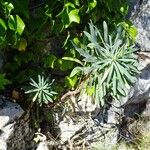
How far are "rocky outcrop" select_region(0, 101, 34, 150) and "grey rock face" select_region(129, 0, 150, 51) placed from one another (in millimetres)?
980

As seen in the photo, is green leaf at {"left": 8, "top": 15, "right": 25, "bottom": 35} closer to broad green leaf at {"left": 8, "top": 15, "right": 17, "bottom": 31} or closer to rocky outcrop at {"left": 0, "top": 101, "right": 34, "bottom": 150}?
broad green leaf at {"left": 8, "top": 15, "right": 17, "bottom": 31}

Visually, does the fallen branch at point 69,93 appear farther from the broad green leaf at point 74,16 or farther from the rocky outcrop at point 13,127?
the broad green leaf at point 74,16

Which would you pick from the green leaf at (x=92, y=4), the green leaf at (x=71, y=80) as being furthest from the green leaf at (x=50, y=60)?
the green leaf at (x=92, y=4)

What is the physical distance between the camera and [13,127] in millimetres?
2900

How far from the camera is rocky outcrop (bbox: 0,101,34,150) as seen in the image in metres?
2.87

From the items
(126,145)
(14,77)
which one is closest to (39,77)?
(14,77)

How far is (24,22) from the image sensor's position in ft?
8.98

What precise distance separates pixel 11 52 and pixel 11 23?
1.62ft

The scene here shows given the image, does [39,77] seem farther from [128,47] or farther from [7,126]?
[128,47]

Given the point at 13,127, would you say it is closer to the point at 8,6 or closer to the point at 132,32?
the point at 8,6

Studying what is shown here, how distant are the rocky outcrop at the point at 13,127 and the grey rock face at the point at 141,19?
98 cm

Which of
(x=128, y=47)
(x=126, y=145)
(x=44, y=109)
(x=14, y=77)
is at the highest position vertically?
(x=128, y=47)

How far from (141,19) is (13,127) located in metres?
1.18

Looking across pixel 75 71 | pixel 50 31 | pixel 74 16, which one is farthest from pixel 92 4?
pixel 75 71
